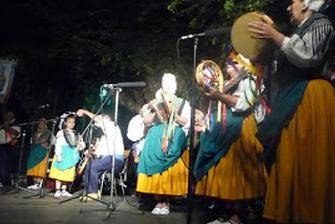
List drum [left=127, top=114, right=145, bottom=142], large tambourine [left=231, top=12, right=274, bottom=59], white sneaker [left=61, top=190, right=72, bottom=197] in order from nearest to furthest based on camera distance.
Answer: large tambourine [left=231, top=12, right=274, bottom=59], drum [left=127, top=114, right=145, bottom=142], white sneaker [left=61, top=190, right=72, bottom=197]

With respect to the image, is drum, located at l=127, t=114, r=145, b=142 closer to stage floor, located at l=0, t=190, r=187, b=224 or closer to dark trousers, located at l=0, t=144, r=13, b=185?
stage floor, located at l=0, t=190, r=187, b=224

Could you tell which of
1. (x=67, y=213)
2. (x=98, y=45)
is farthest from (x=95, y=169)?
(x=98, y=45)

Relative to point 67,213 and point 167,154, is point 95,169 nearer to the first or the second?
point 67,213

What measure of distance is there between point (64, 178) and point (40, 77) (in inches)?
202

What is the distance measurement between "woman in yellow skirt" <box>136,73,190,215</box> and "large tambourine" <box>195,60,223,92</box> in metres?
Result: 1.17

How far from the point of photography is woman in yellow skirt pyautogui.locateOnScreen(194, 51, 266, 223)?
4.44 m

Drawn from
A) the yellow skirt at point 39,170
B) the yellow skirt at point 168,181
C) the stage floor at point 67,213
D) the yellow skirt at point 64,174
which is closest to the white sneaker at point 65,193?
the yellow skirt at point 64,174

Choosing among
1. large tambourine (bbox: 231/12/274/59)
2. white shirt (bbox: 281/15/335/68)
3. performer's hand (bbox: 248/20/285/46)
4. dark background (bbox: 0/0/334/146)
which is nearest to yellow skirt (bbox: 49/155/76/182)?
dark background (bbox: 0/0/334/146)

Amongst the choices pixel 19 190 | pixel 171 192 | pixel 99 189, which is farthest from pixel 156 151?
pixel 19 190

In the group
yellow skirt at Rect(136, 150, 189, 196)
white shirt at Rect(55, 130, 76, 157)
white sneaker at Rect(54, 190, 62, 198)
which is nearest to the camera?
yellow skirt at Rect(136, 150, 189, 196)

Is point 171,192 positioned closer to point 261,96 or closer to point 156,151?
point 156,151

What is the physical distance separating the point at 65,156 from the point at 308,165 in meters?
6.13

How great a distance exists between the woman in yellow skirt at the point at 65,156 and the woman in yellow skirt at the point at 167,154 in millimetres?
2835

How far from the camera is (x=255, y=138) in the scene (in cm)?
450
